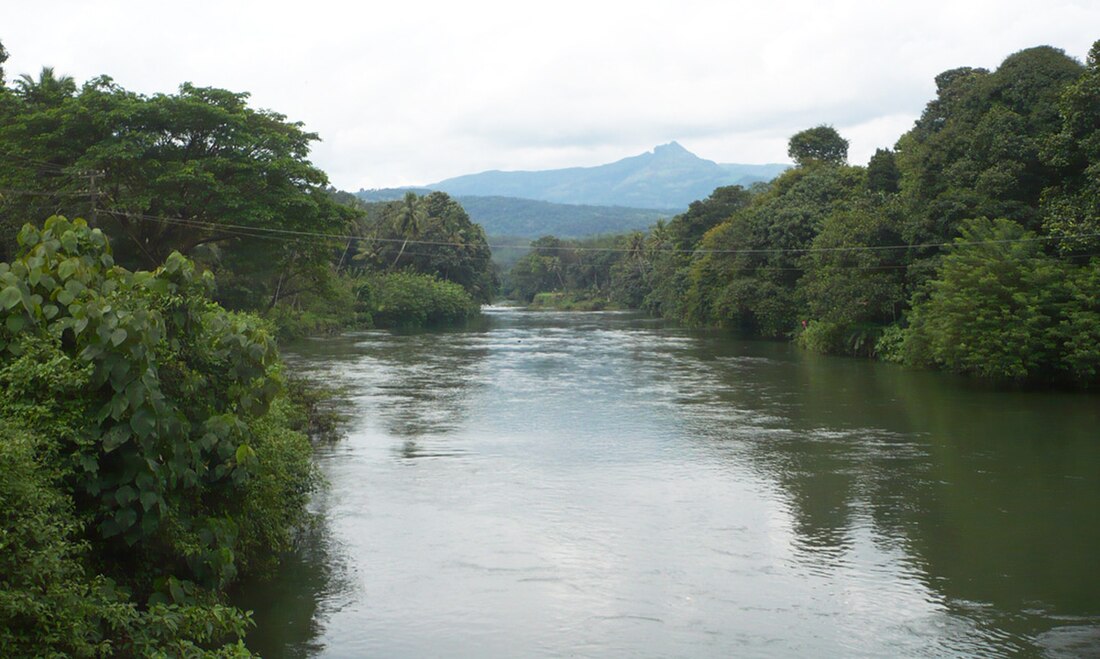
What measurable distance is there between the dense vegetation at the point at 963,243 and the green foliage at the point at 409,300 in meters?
21.7

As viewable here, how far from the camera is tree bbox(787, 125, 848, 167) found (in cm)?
6512

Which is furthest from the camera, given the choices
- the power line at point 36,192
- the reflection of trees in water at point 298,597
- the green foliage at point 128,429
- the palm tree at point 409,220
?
the palm tree at point 409,220

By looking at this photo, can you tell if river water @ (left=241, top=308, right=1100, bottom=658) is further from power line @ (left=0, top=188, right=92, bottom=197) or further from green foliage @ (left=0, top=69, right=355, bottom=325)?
power line @ (left=0, top=188, right=92, bottom=197)

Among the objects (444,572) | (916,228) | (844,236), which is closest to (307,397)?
(444,572)

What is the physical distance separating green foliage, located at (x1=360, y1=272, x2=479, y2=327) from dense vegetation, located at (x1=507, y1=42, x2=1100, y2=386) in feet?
71.4

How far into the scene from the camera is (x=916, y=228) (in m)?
31.8

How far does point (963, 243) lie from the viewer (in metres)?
27.2

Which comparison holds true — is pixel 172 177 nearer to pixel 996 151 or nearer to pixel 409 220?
pixel 996 151

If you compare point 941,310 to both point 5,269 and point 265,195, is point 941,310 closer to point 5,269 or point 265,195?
point 265,195

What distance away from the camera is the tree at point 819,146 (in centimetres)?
6512

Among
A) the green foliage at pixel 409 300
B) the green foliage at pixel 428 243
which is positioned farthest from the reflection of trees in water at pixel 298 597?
the green foliage at pixel 428 243

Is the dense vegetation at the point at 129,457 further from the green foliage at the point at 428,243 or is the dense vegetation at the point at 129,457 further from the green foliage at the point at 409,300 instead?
the green foliage at the point at 428,243

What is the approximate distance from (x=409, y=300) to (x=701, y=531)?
5090cm

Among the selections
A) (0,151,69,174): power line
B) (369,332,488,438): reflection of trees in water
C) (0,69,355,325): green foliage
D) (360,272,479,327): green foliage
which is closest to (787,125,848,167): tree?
(360,272,479,327): green foliage
